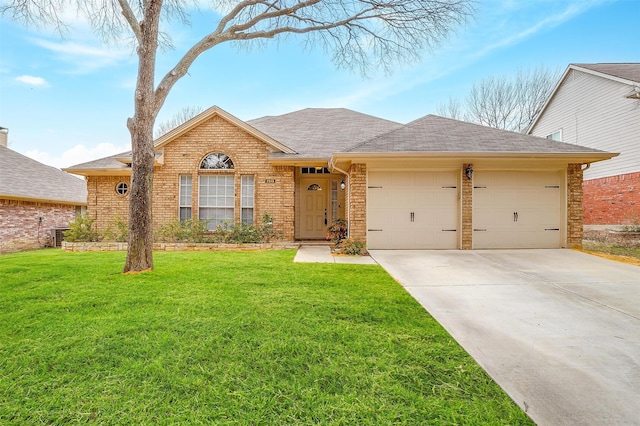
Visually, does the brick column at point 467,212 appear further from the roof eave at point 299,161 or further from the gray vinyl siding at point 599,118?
the gray vinyl siding at point 599,118

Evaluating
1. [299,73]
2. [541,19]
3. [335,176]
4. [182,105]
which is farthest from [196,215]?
[182,105]

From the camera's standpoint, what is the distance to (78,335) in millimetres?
3139

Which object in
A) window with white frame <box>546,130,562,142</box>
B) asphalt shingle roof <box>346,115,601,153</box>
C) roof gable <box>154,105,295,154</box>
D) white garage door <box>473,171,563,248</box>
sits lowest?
white garage door <box>473,171,563,248</box>

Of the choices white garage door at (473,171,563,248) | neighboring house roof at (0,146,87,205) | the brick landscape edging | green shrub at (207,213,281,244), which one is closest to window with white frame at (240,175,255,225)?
Result: green shrub at (207,213,281,244)

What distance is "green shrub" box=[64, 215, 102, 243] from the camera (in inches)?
393

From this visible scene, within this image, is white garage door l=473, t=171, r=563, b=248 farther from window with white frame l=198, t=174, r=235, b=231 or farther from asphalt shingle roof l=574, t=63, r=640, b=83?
window with white frame l=198, t=174, r=235, b=231

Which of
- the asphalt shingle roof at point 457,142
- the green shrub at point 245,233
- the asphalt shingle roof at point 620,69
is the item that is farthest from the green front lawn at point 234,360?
the asphalt shingle roof at point 620,69

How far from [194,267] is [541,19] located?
15.6 meters

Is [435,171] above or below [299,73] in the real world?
below

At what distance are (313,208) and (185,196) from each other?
15.4 feet

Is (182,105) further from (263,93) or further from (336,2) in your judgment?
(336,2)

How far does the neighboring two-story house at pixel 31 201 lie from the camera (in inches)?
504

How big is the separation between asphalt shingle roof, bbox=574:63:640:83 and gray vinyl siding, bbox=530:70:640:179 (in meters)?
0.31

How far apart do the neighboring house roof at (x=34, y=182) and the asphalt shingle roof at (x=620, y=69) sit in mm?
25360
